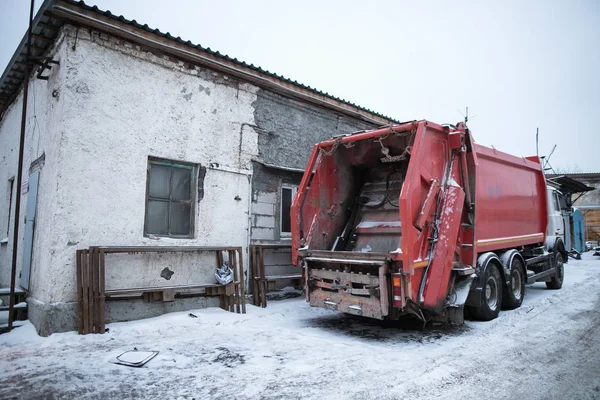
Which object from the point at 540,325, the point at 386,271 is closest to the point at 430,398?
the point at 386,271

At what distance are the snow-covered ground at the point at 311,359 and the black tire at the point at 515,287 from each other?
0.41 meters

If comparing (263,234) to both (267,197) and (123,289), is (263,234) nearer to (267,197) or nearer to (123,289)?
(267,197)

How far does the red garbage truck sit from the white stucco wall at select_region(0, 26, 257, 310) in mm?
1681

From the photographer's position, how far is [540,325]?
5.65 m

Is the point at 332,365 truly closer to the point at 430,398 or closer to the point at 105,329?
the point at 430,398

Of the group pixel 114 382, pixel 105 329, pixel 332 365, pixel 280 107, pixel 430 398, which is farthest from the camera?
pixel 280 107

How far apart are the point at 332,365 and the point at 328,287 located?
1.51m

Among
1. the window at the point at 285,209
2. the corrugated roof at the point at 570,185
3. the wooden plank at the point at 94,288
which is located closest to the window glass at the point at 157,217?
the wooden plank at the point at 94,288

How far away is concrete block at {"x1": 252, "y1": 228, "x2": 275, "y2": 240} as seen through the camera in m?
7.62

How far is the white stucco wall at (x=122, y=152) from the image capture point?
5.51 metres

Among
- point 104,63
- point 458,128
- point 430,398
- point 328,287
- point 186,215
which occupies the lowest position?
point 430,398

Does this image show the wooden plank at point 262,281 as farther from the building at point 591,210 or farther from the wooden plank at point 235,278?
the building at point 591,210

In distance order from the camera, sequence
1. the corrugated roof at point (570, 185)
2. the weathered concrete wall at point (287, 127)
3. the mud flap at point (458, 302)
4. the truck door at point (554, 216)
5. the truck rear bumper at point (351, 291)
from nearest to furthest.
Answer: the truck rear bumper at point (351, 291), the mud flap at point (458, 302), the weathered concrete wall at point (287, 127), the truck door at point (554, 216), the corrugated roof at point (570, 185)

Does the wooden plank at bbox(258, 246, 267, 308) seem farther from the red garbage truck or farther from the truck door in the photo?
the truck door
